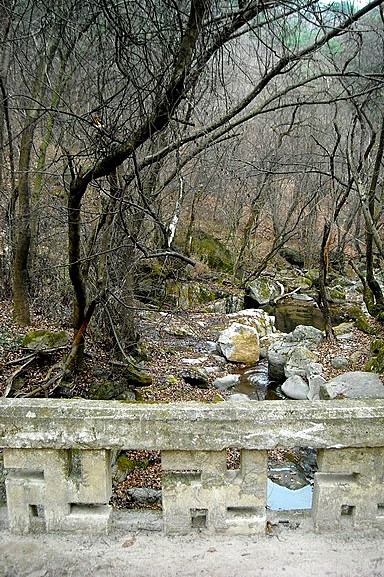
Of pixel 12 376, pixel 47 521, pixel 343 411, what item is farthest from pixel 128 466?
pixel 343 411

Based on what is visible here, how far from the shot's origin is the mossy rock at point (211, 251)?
2095 centimetres

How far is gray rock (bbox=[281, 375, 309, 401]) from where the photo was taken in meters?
9.02

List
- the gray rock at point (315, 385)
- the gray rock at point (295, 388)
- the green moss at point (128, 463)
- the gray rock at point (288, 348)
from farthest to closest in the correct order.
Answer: the gray rock at point (288, 348)
the gray rock at point (295, 388)
the gray rock at point (315, 385)
the green moss at point (128, 463)

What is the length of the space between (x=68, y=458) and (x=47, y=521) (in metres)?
0.35

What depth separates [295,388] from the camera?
9102mm

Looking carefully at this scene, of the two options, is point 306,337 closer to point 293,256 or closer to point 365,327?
point 365,327

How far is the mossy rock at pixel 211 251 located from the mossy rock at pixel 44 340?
13.6 metres

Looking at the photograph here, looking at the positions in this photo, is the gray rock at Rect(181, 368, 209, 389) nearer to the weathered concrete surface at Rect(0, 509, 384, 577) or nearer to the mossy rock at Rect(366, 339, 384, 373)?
the mossy rock at Rect(366, 339, 384, 373)

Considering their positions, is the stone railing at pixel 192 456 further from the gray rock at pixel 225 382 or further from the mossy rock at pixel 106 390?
the gray rock at pixel 225 382

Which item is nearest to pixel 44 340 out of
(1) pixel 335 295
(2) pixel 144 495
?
(2) pixel 144 495

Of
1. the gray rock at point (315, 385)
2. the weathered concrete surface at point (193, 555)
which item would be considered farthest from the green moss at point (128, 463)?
the gray rock at point (315, 385)

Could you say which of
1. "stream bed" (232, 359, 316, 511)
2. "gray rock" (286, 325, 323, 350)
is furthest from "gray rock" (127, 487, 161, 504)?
"gray rock" (286, 325, 323, 350)

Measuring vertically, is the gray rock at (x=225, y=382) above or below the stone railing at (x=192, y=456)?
below

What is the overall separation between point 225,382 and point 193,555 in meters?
7.01
